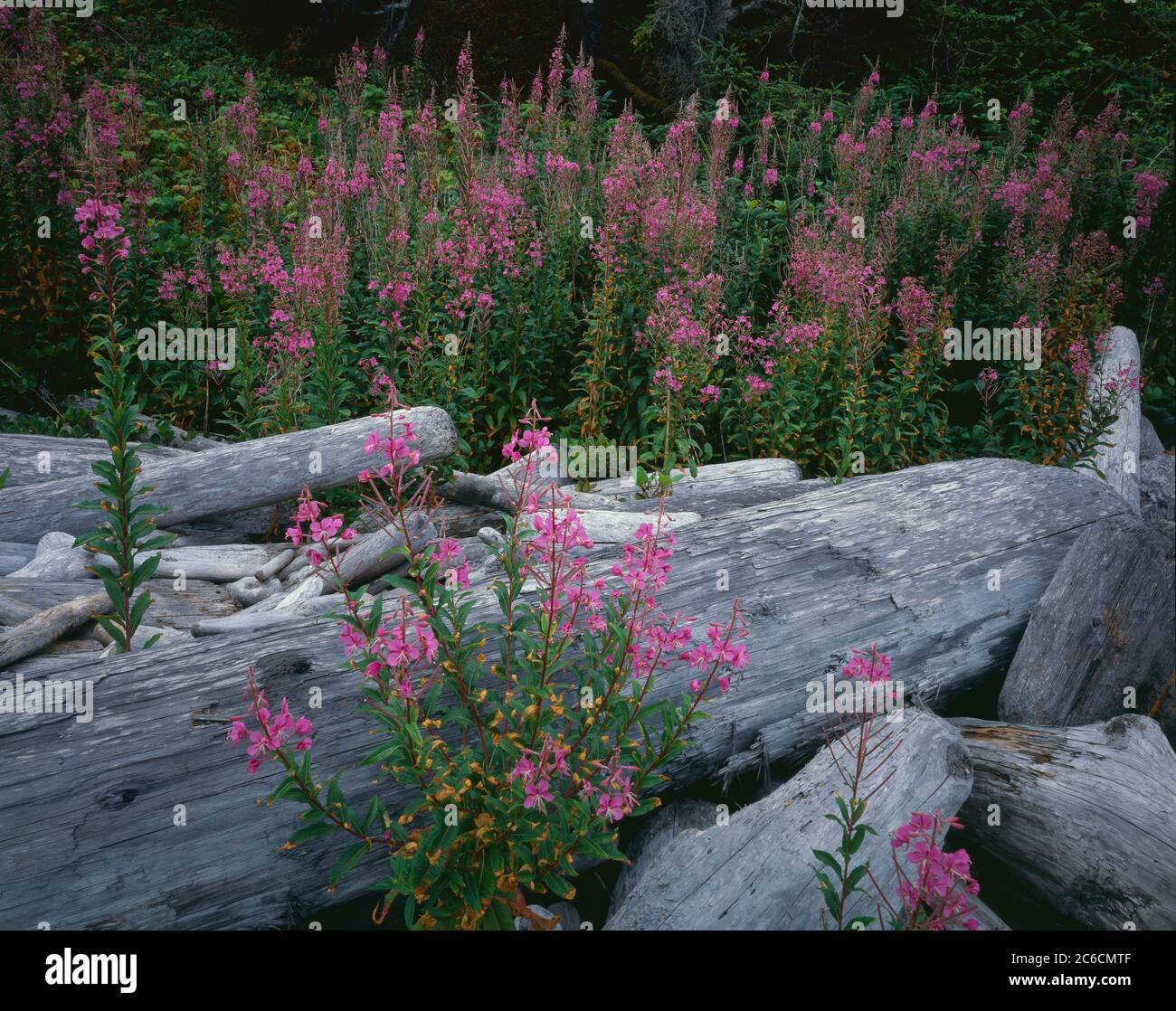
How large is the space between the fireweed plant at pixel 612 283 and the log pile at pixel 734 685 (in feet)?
2.62

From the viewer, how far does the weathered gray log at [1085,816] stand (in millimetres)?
2697

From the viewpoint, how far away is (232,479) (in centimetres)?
444

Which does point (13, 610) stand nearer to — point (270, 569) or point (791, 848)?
point (270, 569)

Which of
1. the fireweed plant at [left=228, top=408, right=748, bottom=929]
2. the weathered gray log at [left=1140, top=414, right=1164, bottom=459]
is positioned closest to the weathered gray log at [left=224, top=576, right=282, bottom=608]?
the fireweed plant at [left=228, top=408, right=748, bottom=929]

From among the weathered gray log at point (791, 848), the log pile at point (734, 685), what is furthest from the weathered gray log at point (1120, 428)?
the weathered gray log at point (791, 848)

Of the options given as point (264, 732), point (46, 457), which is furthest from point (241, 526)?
point (264, 732)

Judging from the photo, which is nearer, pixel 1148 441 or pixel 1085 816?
pixel 1085 816

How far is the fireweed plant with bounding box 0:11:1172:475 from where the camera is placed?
5254 millimetres

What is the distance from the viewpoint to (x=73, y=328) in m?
5.82

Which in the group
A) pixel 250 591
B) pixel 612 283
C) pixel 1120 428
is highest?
pixel 612 283

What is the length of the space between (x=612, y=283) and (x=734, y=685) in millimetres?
3031

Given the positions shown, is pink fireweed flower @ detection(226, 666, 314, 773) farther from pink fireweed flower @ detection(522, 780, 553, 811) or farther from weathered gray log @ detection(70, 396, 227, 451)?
weathered gray log @ detection(70, 396, 227, 451)
